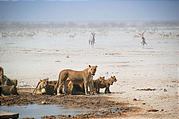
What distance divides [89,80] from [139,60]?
13.3 metres

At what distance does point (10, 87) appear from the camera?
593 inches

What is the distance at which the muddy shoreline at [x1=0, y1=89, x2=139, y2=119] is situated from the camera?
490 inches

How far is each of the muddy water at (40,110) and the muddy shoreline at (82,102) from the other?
327mm

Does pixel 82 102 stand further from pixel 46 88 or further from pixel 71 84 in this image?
pixel 46 88

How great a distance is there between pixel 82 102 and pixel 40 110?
1.58m

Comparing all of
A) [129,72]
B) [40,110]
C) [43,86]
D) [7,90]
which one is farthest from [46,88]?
[129,72]

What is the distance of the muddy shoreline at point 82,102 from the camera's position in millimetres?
12438

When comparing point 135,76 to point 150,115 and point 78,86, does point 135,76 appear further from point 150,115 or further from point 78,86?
point 150,115

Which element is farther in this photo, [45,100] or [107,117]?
[45,100]

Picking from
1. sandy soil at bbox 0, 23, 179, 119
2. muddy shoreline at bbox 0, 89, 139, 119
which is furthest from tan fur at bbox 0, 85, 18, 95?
sandy soil at bbox 0, 23, 179, 119

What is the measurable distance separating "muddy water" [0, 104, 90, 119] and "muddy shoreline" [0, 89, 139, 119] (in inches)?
12.9

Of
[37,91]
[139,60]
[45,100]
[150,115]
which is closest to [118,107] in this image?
Result: [150,115]

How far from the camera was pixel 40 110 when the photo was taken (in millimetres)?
12961

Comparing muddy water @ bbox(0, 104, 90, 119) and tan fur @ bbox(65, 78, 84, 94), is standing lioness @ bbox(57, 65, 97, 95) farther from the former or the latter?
muddy water @ bbox(0, 104, 90, 119)
